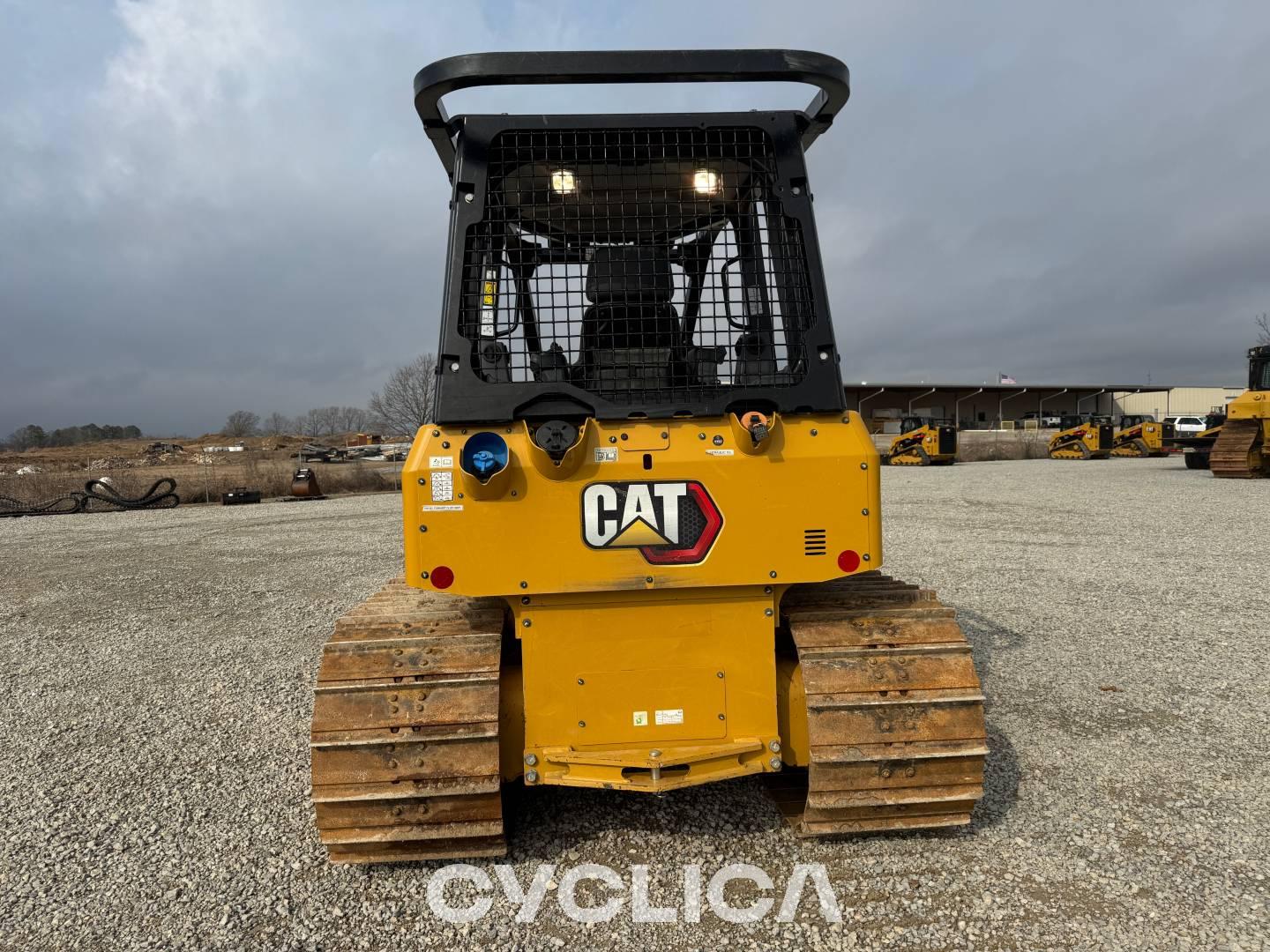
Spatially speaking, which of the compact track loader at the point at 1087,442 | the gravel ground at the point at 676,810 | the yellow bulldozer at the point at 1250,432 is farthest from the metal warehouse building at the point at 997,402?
the gravel ground at the point at 676,810

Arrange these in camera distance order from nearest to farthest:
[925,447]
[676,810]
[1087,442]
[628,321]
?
[628,321] → [676,810] → [925,447] → [1087,442]

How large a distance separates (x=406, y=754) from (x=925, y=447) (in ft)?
105

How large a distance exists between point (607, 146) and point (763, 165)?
2.21 ft

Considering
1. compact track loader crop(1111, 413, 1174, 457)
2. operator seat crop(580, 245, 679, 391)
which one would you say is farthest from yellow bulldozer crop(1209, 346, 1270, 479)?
operator seat crop(580, 245, 679, 391)

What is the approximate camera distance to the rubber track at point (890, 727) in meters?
2.78

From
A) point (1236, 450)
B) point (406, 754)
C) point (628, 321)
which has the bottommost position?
point (406, 754)

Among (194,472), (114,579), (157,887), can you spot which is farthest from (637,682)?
(194,472)

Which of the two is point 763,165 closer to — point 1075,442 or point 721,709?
point 721,709

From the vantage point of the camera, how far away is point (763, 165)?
127 inches

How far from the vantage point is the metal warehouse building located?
56.5 meters

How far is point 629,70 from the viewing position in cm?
292

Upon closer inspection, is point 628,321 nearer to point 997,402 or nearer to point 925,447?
point 925,447

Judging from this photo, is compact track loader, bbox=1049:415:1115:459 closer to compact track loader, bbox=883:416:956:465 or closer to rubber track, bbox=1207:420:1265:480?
compact track loader, bbox=883:416:956:465

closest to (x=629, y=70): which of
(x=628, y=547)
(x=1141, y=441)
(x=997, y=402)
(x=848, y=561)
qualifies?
(x=628, y=547)
